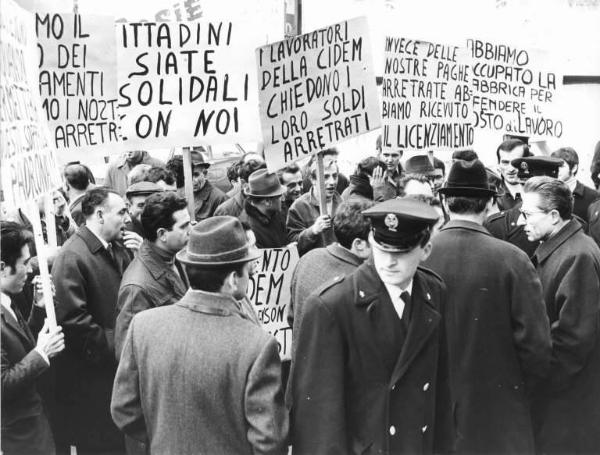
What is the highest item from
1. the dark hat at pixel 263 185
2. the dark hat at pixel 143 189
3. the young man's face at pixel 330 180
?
the dark hat at pixel 143 189

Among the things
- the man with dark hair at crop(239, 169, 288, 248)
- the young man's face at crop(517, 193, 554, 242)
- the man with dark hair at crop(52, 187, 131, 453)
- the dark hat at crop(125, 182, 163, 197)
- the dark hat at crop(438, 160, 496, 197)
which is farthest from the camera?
the man with dark hair at crop(239, 169, 288, 248)

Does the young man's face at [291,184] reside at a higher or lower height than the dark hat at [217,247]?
lower

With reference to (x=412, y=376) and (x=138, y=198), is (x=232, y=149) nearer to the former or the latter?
(x=138, y=198)

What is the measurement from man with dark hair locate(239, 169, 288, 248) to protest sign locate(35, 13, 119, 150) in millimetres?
1535

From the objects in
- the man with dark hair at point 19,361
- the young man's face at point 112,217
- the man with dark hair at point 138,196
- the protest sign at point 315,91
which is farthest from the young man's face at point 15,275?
the protest sign at point 315,91

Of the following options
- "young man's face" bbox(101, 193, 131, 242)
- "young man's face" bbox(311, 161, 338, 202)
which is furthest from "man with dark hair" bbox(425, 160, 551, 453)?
"young man's face" bbox(311, 161, 338, 202)

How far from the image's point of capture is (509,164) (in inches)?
336

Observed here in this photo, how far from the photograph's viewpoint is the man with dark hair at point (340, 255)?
16.7 feet

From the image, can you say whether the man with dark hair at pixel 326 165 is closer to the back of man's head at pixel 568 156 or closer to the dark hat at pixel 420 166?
the dark hat at pixel 420 166

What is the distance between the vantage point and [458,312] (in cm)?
483

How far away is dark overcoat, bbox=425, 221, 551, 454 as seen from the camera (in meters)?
4.75

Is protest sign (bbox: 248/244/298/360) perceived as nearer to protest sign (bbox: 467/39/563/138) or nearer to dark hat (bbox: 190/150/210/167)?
protest sign (bbox: 467/39/563/138)

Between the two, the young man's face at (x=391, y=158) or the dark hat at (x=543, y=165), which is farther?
the young man's face at (x=391, y=158)

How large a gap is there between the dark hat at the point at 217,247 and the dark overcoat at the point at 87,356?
2101mm
